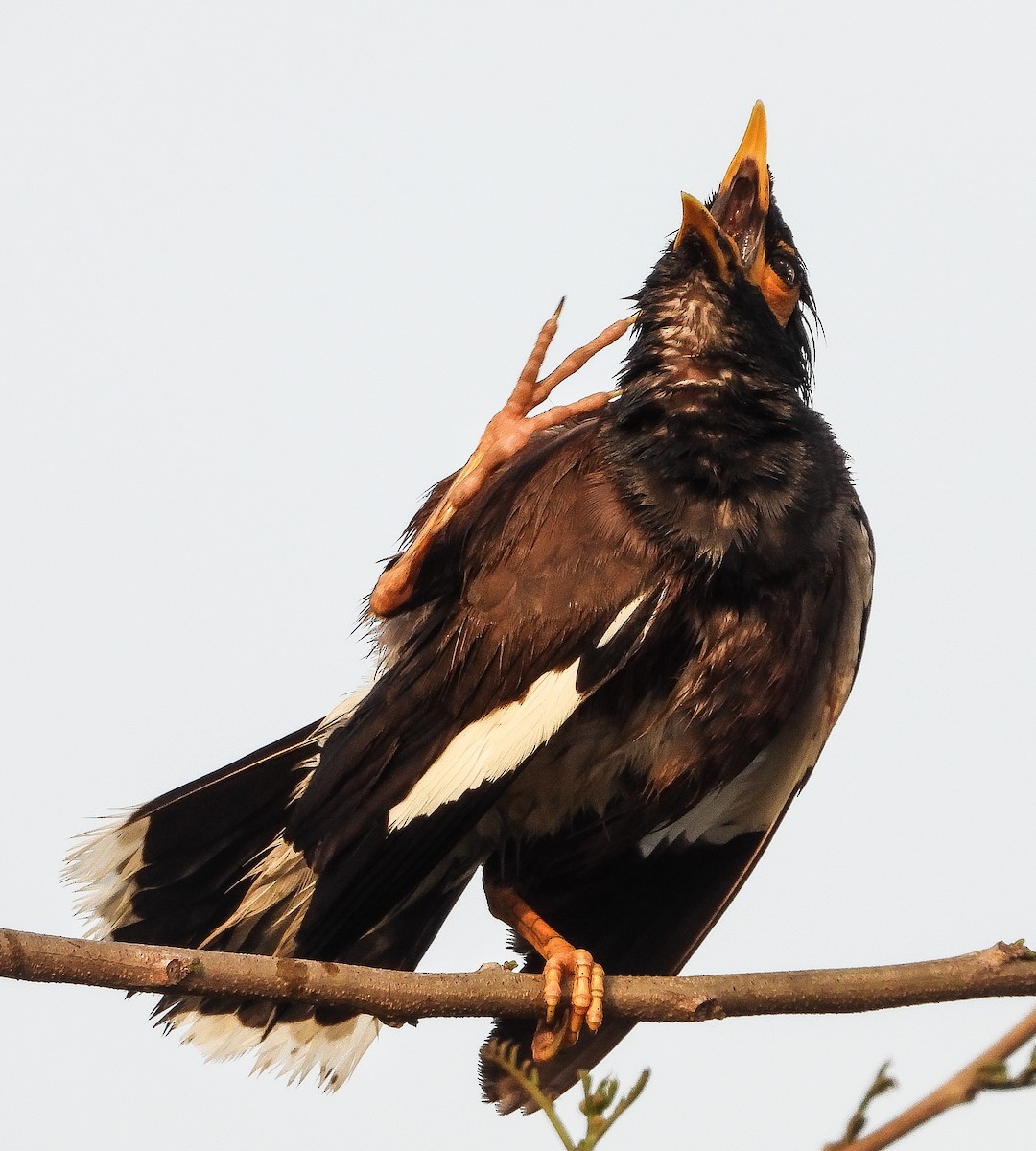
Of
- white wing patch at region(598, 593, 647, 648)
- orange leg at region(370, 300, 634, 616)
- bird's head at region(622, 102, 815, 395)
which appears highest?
bird's head at region(622, 102, 815, 395)

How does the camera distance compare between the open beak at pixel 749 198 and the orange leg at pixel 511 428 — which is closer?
the orange leg at pixel 511 428

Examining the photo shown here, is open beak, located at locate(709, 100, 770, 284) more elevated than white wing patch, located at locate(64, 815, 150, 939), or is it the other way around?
open beak, located at locate(709, 100, 770, 284)

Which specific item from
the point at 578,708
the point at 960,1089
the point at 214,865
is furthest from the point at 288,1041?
the point at 960,1089

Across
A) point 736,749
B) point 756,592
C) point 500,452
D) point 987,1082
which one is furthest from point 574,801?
point 987,1082

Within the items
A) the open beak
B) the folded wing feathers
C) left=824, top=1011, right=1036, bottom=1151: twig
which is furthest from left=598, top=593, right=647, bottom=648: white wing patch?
left=824, top=1011, right=1036, bottom=1151: twig

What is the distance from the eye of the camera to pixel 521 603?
344cm

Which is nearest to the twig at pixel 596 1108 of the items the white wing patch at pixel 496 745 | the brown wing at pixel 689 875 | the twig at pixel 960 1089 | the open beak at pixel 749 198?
the twig at pixel 960 1089

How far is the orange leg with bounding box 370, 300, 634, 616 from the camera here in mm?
3326

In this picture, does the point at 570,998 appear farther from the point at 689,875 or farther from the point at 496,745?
the point at 689,875

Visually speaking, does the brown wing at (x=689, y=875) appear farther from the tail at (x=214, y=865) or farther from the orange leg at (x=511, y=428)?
the orange leg at (x=511, y=428)

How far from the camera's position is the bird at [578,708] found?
340 centimetres

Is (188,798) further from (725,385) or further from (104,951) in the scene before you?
(725,385)

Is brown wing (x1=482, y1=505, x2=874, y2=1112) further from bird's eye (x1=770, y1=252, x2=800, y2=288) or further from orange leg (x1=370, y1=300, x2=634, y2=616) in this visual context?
orange leg (x1=370, y1=300, x2=634, y2=616)

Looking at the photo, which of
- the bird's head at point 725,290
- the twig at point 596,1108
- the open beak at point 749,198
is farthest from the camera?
the open beak at point 749,198
